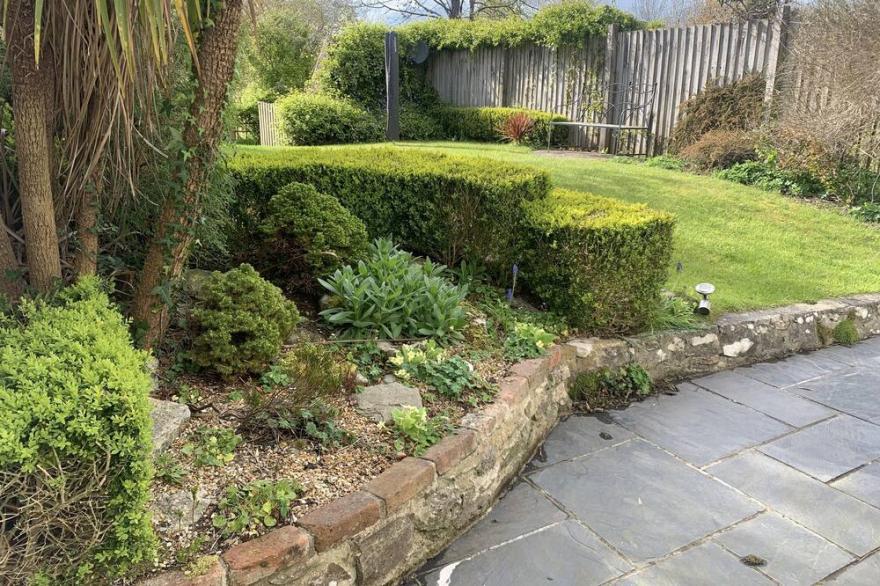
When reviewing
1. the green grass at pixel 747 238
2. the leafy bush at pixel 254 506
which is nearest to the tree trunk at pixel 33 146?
the leafy bush at pixel 254 506

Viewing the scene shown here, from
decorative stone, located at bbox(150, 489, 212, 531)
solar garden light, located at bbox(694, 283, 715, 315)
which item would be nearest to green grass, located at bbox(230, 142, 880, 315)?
solar garden light, located at bbox(694, 283, 715, 315)

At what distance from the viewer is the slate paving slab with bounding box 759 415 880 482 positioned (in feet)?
10.6

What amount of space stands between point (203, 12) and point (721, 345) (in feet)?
11.8

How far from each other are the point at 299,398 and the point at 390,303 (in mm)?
1017

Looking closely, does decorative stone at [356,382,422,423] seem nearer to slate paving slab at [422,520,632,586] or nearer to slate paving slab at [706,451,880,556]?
slate paving slab at [422,520,632,586]

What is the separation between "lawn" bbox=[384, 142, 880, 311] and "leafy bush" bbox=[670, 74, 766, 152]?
4.39 feet

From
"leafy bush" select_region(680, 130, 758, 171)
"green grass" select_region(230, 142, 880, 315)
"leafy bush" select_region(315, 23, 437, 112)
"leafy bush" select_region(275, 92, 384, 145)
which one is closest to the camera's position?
"green grass" select_region(230, 142, 880, 315)

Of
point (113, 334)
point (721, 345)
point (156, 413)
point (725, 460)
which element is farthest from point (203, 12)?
point (721, 345)

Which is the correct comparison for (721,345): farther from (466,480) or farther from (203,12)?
(203,12)

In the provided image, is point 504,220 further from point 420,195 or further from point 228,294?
point 228,294

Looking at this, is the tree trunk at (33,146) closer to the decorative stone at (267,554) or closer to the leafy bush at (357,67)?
the decorative stone at (267,554)

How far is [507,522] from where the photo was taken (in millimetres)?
2766

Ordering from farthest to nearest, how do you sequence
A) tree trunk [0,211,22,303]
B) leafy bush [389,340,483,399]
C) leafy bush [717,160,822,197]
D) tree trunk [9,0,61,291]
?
1. leafy bush [717,160,822,197]
2. leafy bush [389,340,483,399]
3. tree trunk [0,211,22,303]
4. tree trunk [9,0,61,291]

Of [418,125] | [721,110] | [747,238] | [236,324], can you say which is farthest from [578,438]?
[418,125]
